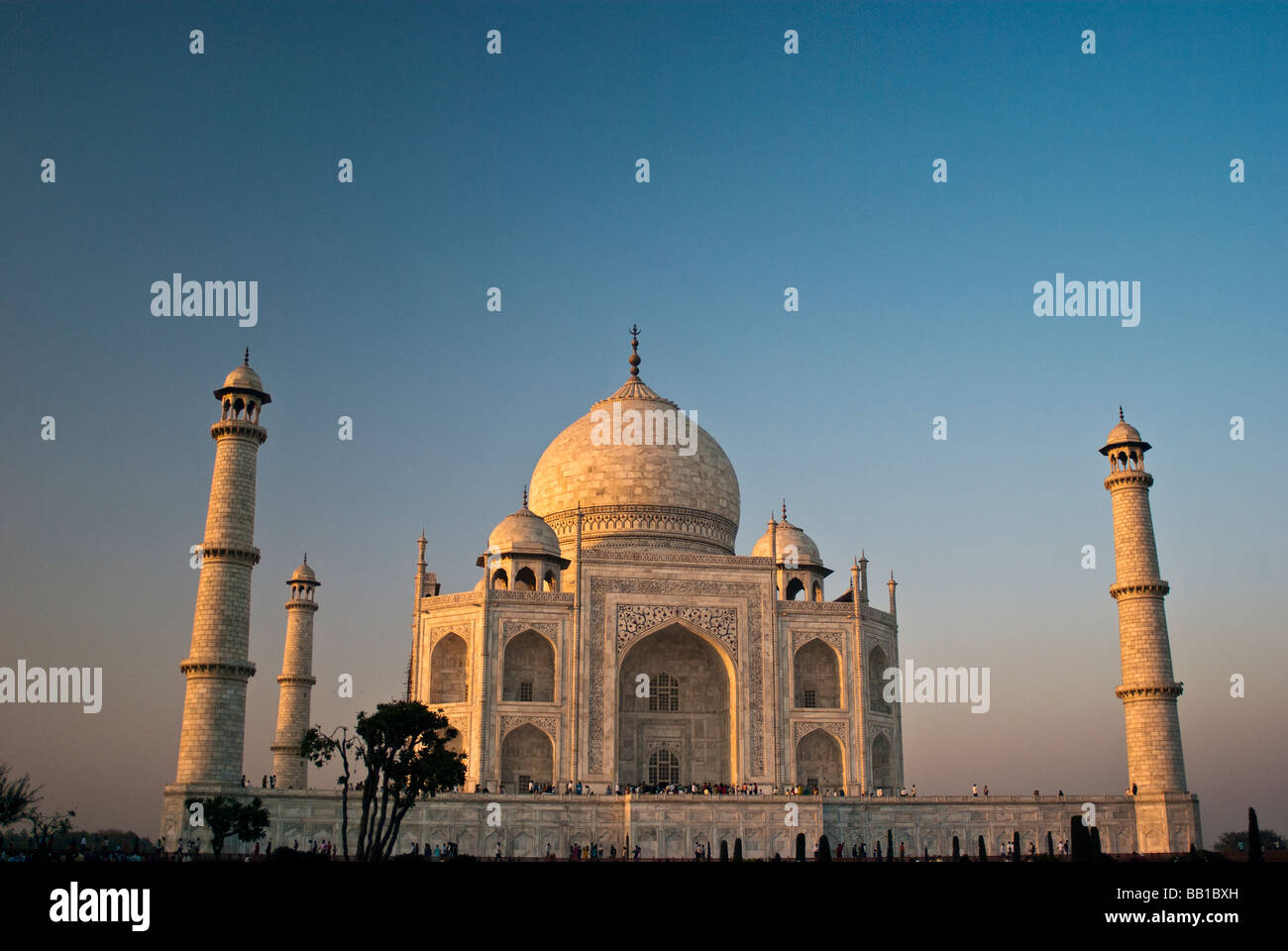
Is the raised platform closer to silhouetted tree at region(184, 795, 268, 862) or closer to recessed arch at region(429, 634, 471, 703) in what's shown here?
silhouetted tree at region(184, 795, 268, 862)

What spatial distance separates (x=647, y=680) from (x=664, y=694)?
0.64 m

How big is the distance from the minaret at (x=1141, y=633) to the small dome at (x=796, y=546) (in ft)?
29.2

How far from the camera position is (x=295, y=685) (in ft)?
126

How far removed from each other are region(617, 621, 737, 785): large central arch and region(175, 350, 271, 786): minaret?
10.3 metres

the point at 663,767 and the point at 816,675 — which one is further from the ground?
the point at 816,675

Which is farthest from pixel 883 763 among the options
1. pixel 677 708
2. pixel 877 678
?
pixel 677 708

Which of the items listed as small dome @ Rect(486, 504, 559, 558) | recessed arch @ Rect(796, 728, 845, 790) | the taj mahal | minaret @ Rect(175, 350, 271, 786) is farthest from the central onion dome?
minaret @ Rect(175, 350, 271, 786)

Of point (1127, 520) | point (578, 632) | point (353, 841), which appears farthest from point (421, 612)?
point (1127, 520)

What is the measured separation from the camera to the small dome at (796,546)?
128 ft

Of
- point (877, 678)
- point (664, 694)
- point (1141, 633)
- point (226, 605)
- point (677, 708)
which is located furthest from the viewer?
point (877, 678)
